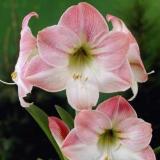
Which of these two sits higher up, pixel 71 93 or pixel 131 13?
pixel 71 93

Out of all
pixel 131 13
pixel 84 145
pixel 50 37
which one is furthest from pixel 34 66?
pixel 131 13

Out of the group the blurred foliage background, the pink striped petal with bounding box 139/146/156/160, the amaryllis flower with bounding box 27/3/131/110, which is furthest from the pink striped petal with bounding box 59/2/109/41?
the blurred foliage background

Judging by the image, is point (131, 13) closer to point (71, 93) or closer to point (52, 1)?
point (52, 1)

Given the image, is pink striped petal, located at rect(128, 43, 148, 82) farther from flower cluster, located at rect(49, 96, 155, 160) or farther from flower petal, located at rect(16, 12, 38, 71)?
flower petal, located at rect(16, 12, 38, 71)

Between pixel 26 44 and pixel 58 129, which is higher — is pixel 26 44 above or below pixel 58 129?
above

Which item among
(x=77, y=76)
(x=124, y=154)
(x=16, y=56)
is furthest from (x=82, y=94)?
(x=16, y=56)

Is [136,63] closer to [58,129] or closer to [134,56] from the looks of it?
[134,56]

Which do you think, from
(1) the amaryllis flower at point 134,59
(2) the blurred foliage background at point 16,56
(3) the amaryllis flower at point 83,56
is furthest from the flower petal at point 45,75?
(2) the blurred foliage background at point 16,56
